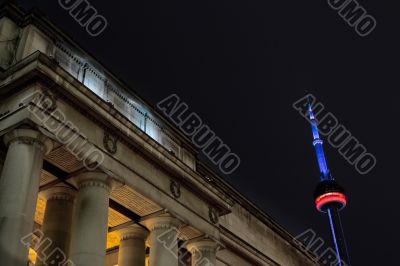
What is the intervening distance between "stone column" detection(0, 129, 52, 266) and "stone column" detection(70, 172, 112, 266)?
3210 mm

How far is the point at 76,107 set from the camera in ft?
90.4

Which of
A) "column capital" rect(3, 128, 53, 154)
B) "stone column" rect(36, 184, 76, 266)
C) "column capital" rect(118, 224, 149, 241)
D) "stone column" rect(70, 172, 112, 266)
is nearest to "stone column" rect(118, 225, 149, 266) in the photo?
"column capital" rect(118, 224, 149, 241)

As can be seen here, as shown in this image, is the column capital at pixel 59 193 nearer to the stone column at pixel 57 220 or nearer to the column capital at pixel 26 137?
the stone column at pixel 57 220

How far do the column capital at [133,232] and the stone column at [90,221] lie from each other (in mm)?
6207

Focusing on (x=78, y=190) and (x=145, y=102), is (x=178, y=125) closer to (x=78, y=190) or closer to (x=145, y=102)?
(x=145, y=102)

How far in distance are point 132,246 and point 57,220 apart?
20.4ft

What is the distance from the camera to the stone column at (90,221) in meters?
25.4

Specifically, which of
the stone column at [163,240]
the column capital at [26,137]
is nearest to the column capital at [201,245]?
the stone column at [163,240]

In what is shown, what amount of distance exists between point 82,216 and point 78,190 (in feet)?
8.00

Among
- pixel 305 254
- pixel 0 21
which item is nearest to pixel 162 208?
pixel 0 21

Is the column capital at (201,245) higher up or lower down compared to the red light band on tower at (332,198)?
lower down

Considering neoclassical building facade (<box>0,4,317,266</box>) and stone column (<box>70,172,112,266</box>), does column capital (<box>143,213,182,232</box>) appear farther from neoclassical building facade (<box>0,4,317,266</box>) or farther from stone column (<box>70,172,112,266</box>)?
stone column (<box>70,172,112,266</box>)

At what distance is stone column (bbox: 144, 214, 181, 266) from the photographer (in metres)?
31.0

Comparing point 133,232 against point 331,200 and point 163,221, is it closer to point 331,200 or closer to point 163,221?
point 163,221
